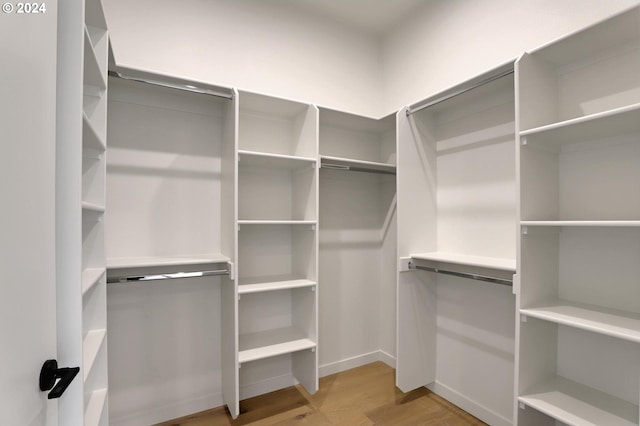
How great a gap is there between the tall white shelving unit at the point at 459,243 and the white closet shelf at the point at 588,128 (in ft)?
1.25

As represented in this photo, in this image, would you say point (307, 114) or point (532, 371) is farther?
point (307, 114)

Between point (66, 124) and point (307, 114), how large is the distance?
5.19 ft

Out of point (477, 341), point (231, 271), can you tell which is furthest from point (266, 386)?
point (477, 341)

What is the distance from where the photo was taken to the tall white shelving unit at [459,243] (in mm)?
1983

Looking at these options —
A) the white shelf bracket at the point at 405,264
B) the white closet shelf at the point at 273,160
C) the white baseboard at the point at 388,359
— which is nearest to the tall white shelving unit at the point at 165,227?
the white closet shelf at the point at 273,160

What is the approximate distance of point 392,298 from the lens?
285cm

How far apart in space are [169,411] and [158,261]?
3.67 ft

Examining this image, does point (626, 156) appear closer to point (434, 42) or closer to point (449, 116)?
point (449, 116)

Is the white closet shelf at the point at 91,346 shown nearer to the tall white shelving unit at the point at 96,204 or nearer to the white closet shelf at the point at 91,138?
the tall white shelving unit at the point at 96,204

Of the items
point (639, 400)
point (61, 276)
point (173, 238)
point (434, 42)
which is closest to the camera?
point (61, 276)

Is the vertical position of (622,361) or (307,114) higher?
(307,114)

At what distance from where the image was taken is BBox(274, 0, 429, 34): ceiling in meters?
2.54

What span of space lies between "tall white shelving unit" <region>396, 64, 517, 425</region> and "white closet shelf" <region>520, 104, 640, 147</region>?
0.38m

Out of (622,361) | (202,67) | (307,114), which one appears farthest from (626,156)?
(202,67)
